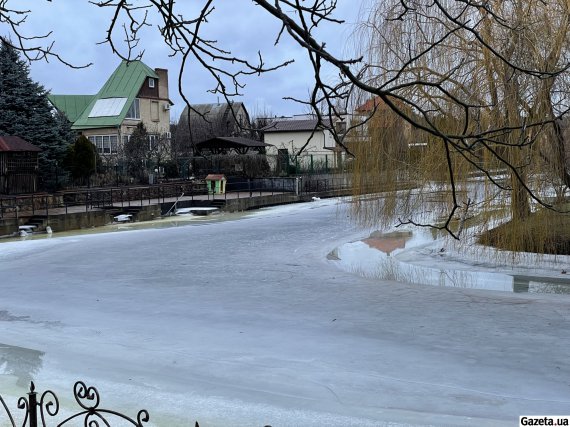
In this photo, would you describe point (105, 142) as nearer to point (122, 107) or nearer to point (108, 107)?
point (122, 107)

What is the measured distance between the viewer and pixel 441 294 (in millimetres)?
11234

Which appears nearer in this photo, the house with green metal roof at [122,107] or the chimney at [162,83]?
the house with green metal roof at [122,107]

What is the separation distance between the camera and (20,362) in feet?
24.3

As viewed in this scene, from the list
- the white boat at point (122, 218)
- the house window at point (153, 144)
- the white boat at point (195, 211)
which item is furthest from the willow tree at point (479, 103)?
the house window at point (153, 144)

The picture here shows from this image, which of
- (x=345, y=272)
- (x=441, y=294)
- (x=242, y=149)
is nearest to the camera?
(x=441, y=294)

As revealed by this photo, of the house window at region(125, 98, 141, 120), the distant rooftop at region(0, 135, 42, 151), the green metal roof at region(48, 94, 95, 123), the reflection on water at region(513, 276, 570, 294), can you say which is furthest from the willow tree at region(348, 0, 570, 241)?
the green metal roof at region(48, 94, 95, 123)

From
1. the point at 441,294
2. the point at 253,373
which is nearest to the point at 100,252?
the point at 441,294

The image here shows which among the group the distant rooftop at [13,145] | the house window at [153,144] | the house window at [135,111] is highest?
the house window at [135,111]

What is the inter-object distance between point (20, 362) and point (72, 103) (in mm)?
54416

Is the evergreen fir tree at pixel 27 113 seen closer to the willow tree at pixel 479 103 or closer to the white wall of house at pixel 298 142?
the willow tree at pixel 479 103

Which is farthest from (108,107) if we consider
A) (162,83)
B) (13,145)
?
(13,145)

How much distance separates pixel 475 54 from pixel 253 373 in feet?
32.6

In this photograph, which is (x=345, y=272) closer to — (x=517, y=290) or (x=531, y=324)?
(x=517, y=290)

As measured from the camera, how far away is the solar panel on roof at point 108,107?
173 ft
